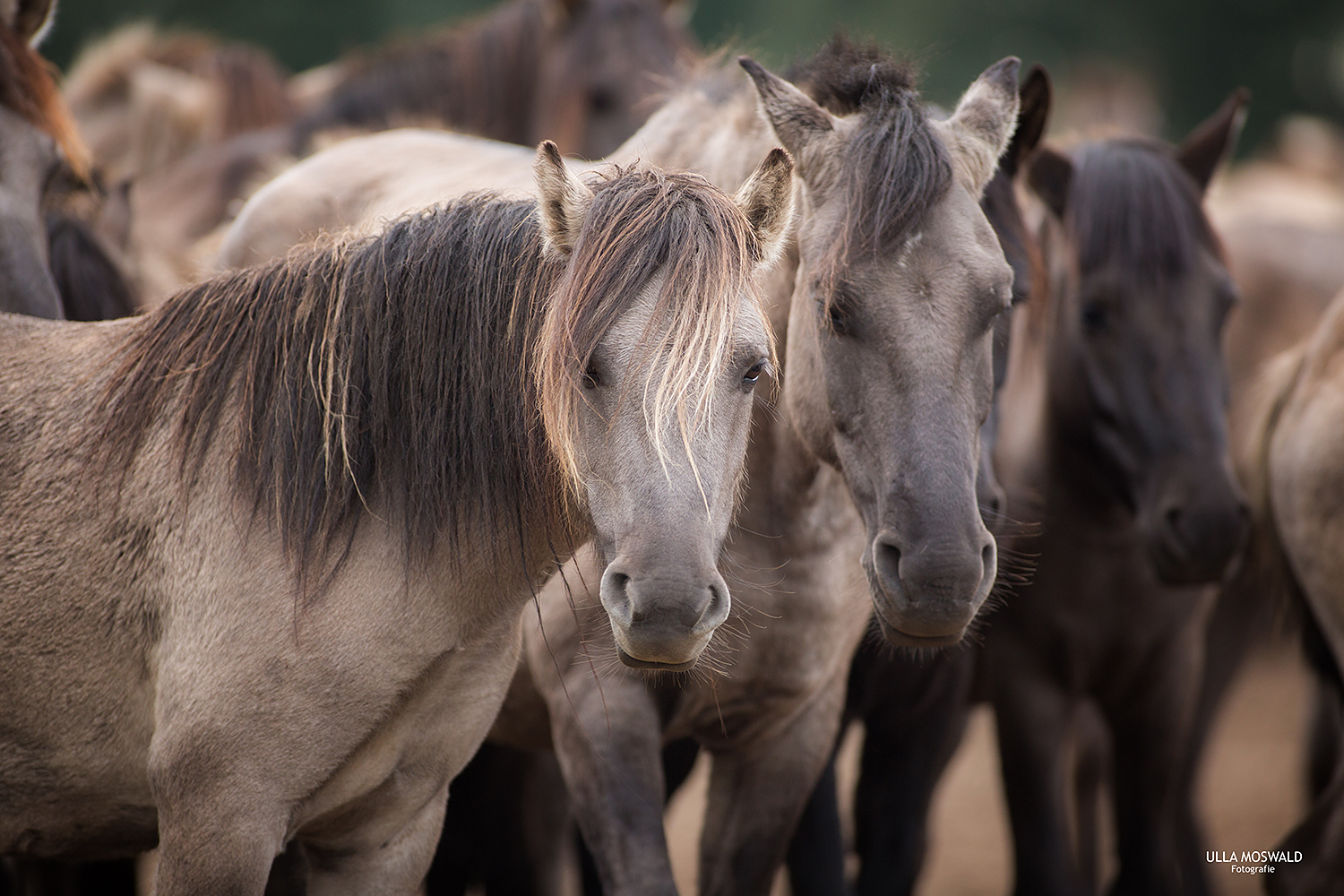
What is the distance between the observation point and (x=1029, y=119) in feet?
11.5

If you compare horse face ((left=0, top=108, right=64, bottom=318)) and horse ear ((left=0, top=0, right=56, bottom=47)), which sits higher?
horse ear ((left=0, top=0, right=56, bottom=47))

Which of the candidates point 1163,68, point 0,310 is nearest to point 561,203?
point 0,310

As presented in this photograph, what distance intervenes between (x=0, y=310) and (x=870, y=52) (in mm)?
2388

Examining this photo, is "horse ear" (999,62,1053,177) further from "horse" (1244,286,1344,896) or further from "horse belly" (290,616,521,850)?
"horse belly" (290,616,521,850)

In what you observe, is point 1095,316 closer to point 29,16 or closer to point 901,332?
point 901,332

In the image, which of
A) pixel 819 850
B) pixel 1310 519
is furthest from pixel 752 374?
pixel 1310 519

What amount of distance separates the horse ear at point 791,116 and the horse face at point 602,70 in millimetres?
3291

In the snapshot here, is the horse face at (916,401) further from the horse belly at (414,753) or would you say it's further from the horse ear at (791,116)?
the horse belly at (414,753)

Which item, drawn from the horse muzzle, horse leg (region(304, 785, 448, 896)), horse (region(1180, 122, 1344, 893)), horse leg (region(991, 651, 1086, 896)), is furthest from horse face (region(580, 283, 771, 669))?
horse (region(1180, 122, 1344, 893))

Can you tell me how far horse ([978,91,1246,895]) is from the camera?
383 cm

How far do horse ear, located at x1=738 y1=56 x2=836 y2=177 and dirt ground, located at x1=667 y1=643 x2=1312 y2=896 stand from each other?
307 centimetres

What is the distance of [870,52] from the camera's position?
319 cm

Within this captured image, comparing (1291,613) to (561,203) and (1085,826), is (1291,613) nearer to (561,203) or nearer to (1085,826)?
(1085,826)

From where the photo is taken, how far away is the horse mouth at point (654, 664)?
2.07 meters
